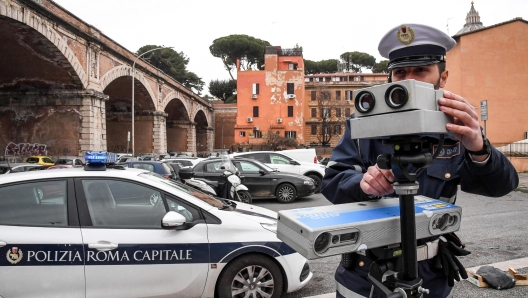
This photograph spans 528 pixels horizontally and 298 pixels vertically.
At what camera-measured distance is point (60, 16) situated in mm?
21562

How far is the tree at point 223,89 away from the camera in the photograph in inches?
2970

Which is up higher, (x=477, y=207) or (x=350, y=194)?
(x=350, y=194)

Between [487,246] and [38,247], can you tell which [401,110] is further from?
[487,246]

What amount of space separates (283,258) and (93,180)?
6.51 ft

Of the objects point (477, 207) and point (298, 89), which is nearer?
point (477, 207)

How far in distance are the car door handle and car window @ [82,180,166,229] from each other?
0.56 feet

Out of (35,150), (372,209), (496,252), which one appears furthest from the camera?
(35,150)

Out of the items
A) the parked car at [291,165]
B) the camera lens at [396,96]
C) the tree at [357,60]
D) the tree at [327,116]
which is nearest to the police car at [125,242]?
the camera lens at [396,96]

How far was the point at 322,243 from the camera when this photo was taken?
125cm

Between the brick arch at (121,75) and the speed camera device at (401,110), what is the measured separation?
93.0 ft

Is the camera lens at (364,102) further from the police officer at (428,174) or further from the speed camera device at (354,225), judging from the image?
the speed camera device at (354,225)

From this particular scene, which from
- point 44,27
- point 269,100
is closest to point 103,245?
point 44,27

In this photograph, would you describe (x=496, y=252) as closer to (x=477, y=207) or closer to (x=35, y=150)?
(x=477, y=207)

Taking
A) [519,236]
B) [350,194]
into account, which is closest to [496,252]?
[519,236]
